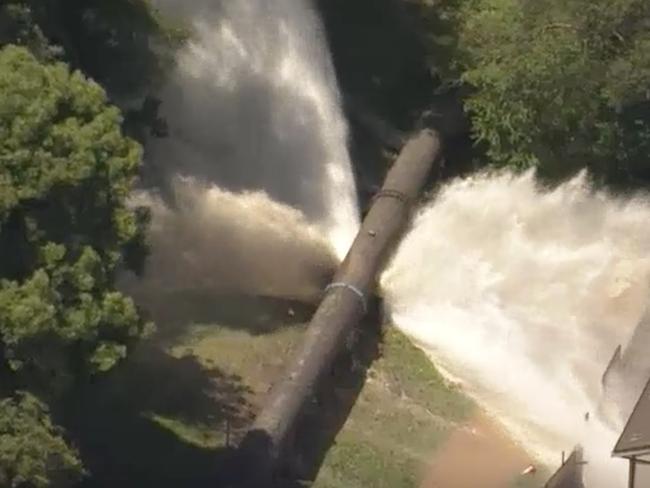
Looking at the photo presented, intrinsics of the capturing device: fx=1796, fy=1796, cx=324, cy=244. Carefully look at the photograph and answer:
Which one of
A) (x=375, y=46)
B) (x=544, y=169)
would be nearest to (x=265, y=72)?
(x=375, y=46)

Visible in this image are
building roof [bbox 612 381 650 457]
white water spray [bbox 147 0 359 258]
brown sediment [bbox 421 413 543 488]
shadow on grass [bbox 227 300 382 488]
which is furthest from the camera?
white water spray [bbox 147 0 359 258]

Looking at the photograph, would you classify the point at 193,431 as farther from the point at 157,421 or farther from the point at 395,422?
the point at 395,422

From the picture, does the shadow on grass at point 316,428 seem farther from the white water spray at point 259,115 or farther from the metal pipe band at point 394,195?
the white water spray at point 259,115

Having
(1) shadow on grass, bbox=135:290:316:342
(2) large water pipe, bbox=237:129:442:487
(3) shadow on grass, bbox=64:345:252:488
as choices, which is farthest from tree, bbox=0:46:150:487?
(1) shadow on grass, bbox=135:290:316:342

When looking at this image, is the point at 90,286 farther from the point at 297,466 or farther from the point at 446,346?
the point at 446,346

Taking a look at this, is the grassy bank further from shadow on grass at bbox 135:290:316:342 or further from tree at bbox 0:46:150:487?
tree at bbox 0:46:150:487

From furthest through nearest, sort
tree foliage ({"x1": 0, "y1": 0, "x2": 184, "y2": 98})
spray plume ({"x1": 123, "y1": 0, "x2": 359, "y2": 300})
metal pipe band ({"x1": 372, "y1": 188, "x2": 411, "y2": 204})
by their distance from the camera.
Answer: metal pipe band ({"x1": 372, "y1": 188, "x2": 411, "y2": 204})
spray plume ({"x1": 123, "y1": 0, "x2": 359, "y2": 300})
tree foliage ({"x1": 0, "y1": 0, "x2": 184, "y2": 98})
